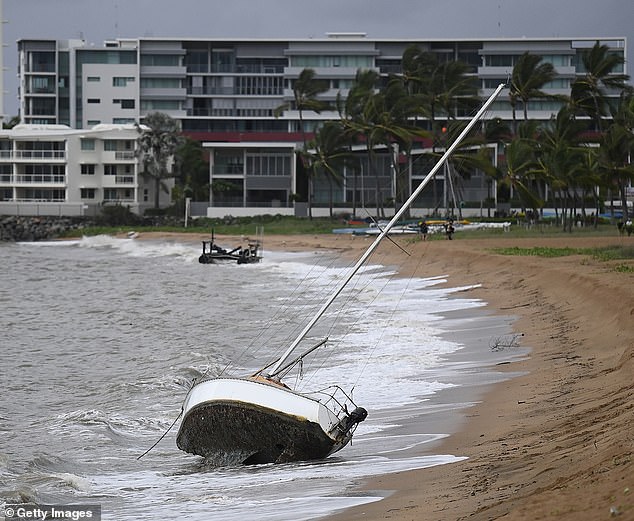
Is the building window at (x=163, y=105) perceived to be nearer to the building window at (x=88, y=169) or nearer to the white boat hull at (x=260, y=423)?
the building window at (x=88, y=169)

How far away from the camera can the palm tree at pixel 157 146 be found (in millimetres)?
101000

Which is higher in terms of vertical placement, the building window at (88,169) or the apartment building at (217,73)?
the apartment building at (217,73)

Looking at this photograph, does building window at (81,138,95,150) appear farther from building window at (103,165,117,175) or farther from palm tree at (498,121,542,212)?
palm tree at (498,121,542,212)

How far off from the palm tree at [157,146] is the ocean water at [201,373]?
55938 millimetres

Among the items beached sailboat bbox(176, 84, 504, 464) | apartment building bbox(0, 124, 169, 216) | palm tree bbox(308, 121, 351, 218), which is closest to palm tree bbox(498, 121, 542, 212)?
palm tree bbox(308, 121, 351, 218)

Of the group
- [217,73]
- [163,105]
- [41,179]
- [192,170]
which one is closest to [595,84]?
[192,170]

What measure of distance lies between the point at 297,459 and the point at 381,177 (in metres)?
88.0

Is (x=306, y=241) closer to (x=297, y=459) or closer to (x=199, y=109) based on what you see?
(x=297, y=459)

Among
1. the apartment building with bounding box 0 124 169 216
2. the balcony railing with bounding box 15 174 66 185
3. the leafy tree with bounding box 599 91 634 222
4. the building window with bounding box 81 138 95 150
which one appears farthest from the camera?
the building window with bounding box 81 138 95 150

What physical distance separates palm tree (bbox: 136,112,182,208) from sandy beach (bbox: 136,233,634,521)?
251 feet

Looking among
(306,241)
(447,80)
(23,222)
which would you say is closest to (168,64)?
(23,222)

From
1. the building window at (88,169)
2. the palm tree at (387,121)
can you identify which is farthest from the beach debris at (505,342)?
the building window at (88,169)

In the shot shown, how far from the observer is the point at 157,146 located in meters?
101

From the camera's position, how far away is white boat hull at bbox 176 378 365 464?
12.9 meters
